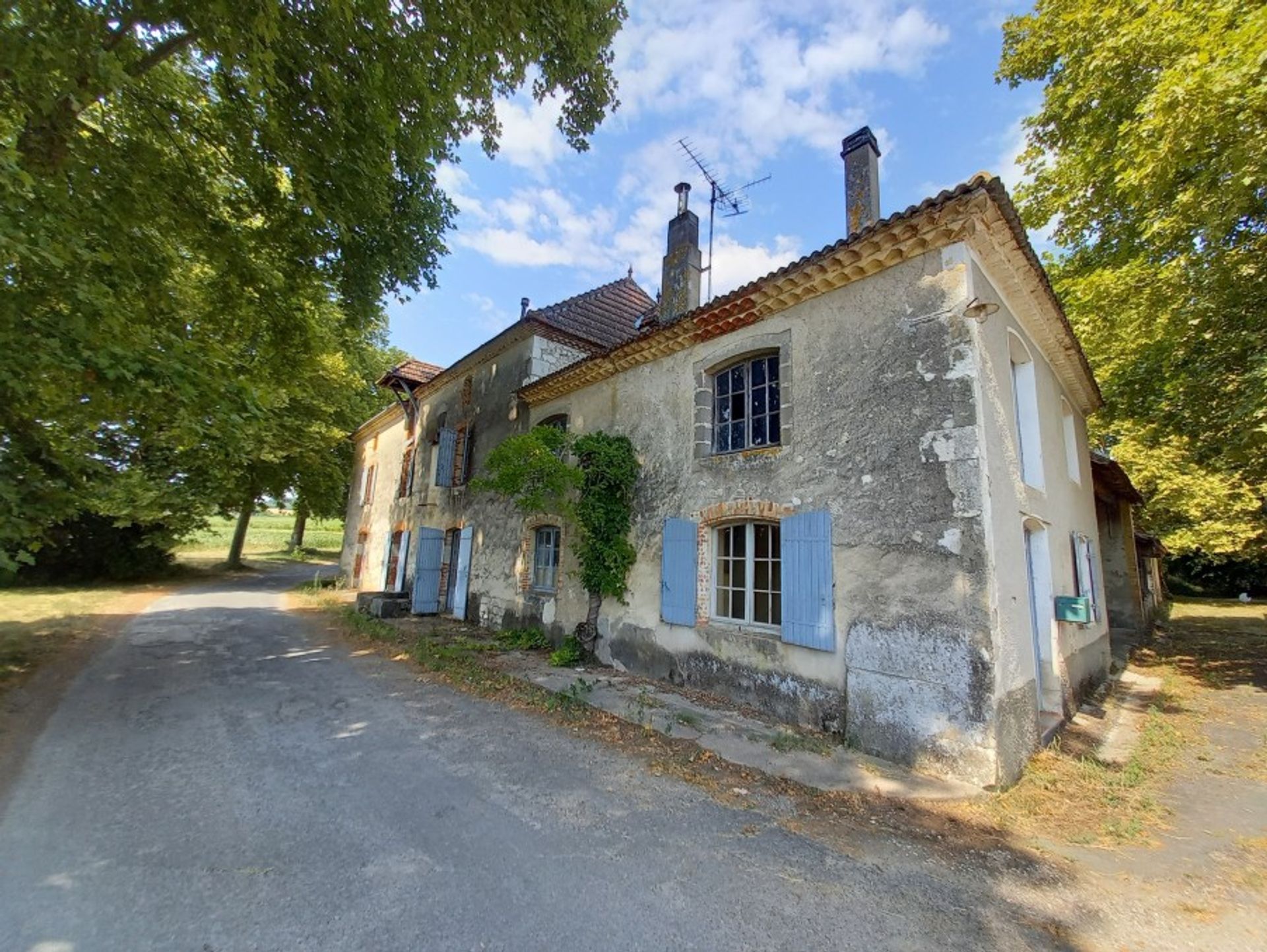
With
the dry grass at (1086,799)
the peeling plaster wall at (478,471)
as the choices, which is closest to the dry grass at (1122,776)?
the dry grass at (1086,799)

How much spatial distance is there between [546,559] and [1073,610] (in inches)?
306

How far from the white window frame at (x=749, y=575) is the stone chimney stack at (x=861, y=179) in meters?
4.20

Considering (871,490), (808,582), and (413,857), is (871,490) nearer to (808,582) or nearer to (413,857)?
(808,582)

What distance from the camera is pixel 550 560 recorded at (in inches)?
385

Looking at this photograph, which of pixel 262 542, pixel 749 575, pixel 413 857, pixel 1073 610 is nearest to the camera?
pixel 413 857

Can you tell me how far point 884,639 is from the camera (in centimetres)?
488

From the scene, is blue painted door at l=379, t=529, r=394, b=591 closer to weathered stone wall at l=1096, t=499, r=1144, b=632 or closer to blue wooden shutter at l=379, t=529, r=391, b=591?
blue wooden shutter at l=379, t=529, r=391, b=591

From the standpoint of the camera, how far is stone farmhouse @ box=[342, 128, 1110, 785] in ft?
15.1

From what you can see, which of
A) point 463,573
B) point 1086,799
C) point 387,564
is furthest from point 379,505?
point 1086,799

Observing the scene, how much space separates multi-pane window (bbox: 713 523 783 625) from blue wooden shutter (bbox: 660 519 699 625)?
292 mm

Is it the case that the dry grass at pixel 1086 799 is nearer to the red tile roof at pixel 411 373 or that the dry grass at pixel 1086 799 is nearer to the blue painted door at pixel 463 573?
the blue painted door at pixel 463 573

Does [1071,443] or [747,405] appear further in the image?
[1071,443]

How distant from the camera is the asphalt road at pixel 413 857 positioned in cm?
260

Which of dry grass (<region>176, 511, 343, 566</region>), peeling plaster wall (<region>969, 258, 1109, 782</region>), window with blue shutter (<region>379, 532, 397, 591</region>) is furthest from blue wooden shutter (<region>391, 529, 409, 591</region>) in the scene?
peeling plaster wall (<region>969, 258, 1109, 782</region>)
